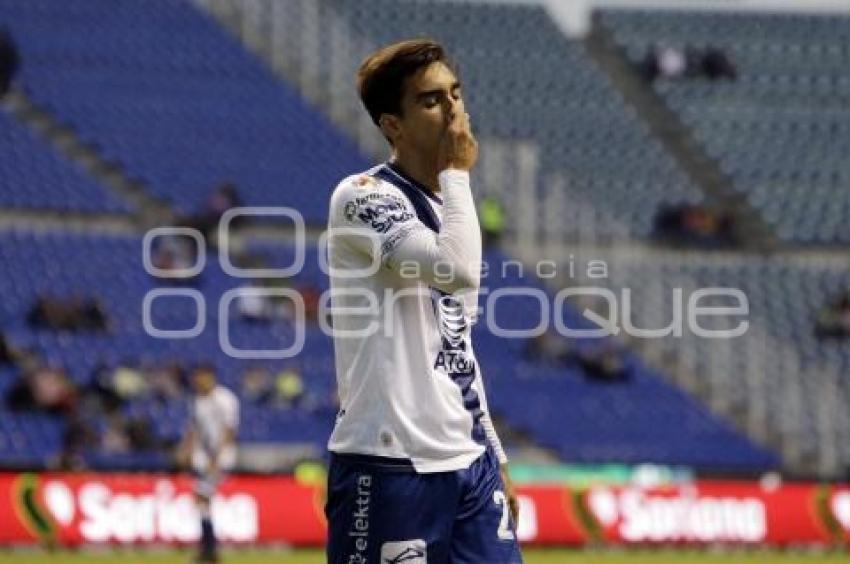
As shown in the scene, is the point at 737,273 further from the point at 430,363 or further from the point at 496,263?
the point at 430,363

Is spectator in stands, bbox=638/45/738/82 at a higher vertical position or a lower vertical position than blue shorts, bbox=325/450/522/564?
higher

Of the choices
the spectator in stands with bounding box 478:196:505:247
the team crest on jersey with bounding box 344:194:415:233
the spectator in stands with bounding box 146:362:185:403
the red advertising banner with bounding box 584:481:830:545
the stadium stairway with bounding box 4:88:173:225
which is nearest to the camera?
the team crest on jersey with bounding box 344:194:415:233

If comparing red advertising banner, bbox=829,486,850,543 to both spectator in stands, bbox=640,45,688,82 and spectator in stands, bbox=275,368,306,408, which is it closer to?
spectator in stands, bbox=275,368,306,408

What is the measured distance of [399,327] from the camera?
5898mm

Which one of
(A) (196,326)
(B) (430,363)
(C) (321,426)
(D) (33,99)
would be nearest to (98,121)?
(D) (33,99)

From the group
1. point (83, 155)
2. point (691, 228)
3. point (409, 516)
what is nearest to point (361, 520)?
point (409, 516)

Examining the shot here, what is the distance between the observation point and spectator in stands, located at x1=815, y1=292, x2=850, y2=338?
103 feet

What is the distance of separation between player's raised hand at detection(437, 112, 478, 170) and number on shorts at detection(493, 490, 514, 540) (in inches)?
40.7

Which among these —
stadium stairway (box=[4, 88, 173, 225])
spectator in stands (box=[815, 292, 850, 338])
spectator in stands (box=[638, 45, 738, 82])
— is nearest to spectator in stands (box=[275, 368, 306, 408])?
stadium stairway (box=[4, 88, 173, 225])

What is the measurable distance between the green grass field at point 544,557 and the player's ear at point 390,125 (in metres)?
13.3

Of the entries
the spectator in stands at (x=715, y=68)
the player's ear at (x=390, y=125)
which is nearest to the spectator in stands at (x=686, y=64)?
the spectator in stands at (x=715, y=68)

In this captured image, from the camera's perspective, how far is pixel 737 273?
106 feet

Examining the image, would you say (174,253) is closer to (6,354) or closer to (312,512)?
(6,354)

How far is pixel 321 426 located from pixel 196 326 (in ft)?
8.69
